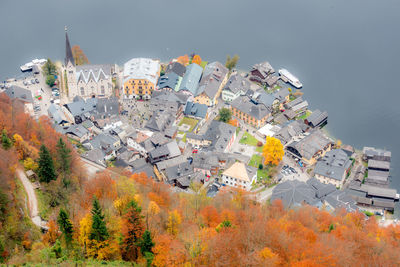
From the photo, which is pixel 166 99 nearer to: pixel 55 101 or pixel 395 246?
pixel 55 101

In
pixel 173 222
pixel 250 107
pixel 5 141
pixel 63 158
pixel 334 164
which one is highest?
pixel 250 107

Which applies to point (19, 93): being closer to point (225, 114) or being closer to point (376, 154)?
point (225, 114)

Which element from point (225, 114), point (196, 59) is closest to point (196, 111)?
point (225, 114)

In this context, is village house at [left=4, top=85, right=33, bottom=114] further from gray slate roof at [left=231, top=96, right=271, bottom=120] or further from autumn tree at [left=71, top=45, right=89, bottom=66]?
gray slate roof at [left=231, top=96, right=271, bottom=120]

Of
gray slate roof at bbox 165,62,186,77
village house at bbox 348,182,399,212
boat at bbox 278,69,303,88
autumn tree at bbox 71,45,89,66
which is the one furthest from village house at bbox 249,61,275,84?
autumn tree at bbox 71,45,89,66

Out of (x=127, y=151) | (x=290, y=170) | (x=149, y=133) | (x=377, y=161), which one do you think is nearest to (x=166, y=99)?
(x=149, y=133)
